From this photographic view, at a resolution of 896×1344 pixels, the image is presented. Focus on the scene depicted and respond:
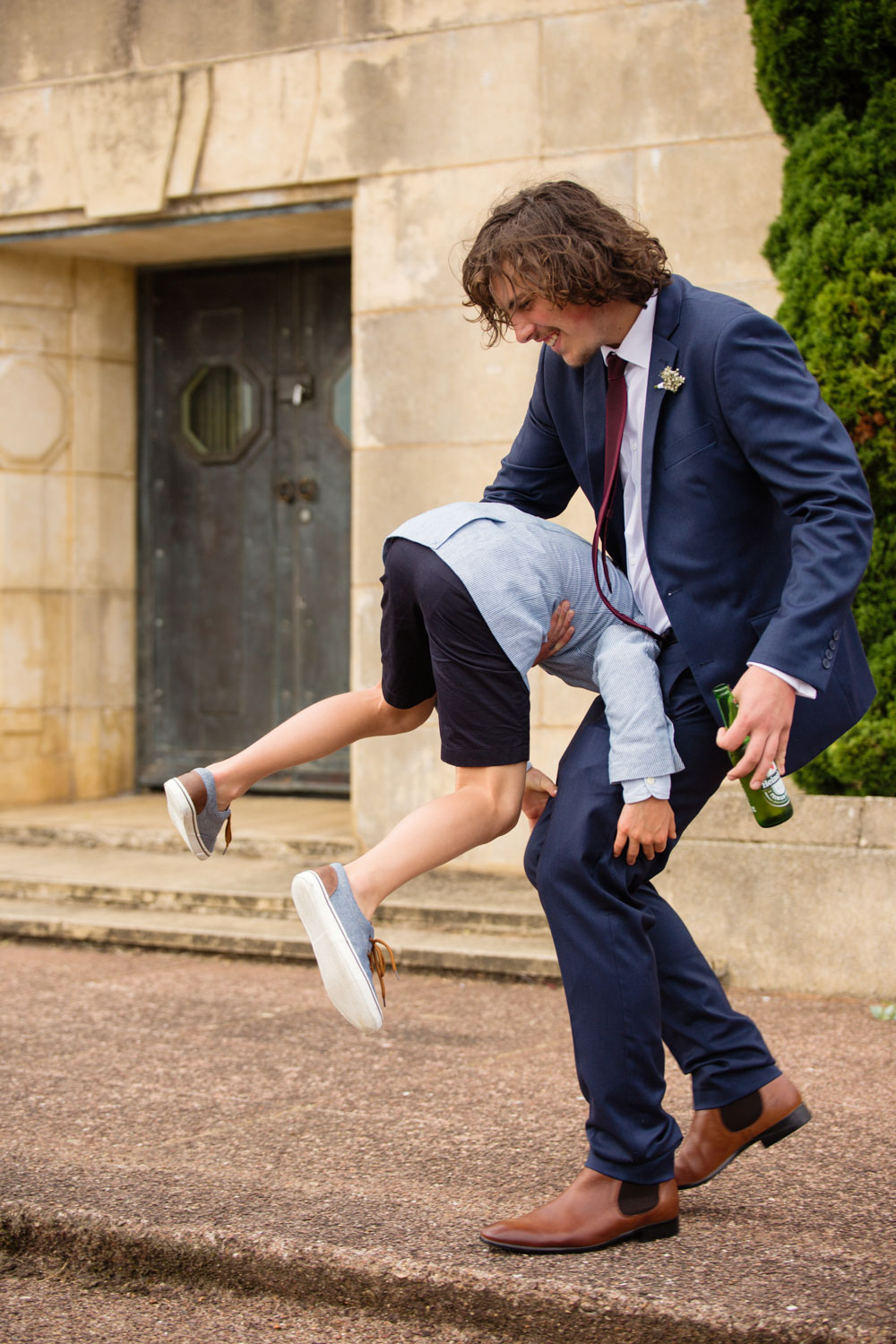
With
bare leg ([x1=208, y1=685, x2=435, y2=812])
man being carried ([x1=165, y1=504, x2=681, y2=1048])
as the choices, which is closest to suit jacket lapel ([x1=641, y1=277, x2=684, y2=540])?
man being carried ([x1=165, y1=504, x2=681, y2=1048])

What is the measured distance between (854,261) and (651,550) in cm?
266

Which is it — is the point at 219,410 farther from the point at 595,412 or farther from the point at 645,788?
the point at 645,788

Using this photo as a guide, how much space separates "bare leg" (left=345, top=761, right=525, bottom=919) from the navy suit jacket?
0.43m

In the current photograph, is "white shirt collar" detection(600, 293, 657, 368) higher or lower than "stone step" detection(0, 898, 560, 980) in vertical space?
higher

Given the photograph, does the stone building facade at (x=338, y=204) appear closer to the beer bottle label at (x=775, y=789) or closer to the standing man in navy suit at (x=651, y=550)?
the standing man in navy suit at (x=651, y=550)

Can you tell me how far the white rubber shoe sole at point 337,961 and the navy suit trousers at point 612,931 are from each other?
383mm

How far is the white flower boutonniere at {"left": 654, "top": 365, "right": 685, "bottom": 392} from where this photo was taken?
2.75 m

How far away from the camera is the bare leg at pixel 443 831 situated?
2.72 metres

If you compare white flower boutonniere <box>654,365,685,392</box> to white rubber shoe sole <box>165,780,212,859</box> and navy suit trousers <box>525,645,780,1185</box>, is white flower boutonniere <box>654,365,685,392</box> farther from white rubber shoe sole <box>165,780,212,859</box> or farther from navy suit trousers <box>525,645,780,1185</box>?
white rubber shoe sole <box>165,780,212,859</box>

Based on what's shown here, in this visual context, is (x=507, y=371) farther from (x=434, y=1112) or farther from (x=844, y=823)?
(x=434, y=1112)

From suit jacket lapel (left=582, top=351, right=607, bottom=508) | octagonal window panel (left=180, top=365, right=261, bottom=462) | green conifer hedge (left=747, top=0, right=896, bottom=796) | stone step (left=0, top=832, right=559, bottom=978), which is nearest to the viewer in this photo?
suit jacket lapel (left=582, top=351, right=607, bottom=508)

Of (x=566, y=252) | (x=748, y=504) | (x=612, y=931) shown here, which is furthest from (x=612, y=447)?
(x=612, y=931)

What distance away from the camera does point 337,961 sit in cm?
262

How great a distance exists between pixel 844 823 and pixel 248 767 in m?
2.49
